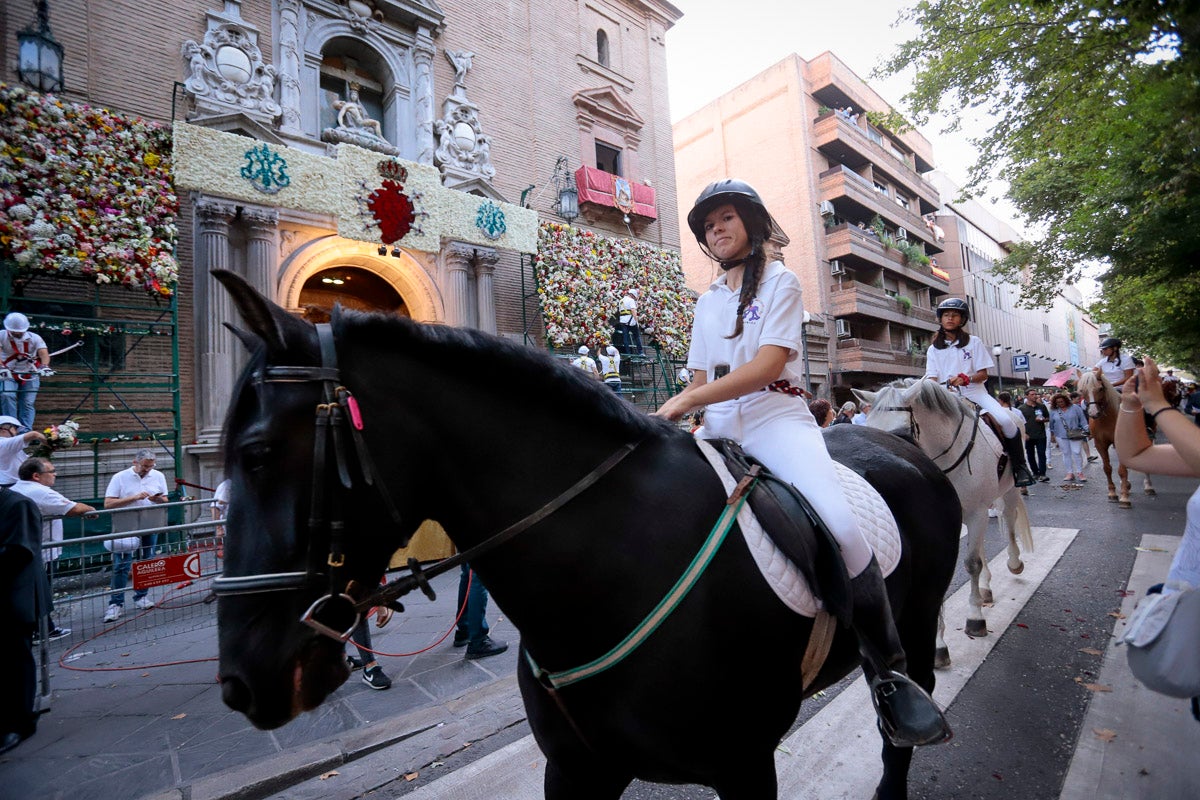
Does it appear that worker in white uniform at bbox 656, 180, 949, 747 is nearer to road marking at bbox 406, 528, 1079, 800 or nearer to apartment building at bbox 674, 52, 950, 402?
road marking at bbox 406, 528, 1079, 800

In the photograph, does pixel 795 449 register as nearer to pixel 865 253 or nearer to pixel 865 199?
pixel 865 253

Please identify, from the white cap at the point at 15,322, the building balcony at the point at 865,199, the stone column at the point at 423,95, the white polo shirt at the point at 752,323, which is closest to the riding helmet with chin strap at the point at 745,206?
the white polo shirt at the point at 752,323

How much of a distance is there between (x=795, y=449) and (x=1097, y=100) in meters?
10.1

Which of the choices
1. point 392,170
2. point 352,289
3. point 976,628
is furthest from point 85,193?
point 976,628

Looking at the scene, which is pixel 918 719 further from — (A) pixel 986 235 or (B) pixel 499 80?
(A) pixel 986 235

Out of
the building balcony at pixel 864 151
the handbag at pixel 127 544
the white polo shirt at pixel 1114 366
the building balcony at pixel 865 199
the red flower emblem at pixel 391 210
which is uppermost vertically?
the building balcony at pixel 864 151

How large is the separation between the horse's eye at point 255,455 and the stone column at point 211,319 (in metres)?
9.79

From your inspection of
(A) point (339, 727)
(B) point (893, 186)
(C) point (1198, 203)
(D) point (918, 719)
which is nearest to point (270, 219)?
(A) point (339, 727)

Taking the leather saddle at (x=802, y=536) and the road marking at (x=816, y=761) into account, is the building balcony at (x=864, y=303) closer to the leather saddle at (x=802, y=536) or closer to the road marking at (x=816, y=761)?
the road marking at (x=816, y=761)

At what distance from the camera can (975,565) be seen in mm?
4602

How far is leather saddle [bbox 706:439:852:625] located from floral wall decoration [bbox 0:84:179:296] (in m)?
10.3

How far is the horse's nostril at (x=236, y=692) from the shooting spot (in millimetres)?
1168

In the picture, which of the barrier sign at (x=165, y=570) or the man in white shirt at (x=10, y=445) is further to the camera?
the man in white shirt at (x=10, y=445)

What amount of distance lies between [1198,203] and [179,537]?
55.4 ft
